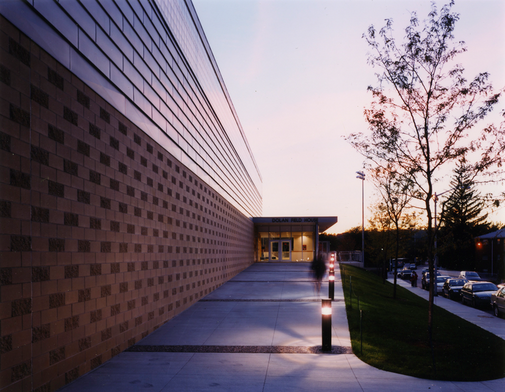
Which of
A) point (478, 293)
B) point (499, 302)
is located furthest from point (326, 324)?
point (478, 293)

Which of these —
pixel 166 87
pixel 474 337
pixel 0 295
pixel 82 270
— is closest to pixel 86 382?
pixel 82 270

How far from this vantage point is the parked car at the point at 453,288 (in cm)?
2683

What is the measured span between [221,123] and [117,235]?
15.8 metres

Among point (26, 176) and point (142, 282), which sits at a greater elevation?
point (26, 176)

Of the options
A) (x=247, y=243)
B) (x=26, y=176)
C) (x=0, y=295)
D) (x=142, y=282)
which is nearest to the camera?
(x=0, y=295)

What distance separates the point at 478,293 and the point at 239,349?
57.2 feet

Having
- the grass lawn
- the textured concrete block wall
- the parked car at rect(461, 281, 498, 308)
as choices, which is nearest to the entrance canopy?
the parked car at rect(461, 281, 498, 308)

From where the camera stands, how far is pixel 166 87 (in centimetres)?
1319

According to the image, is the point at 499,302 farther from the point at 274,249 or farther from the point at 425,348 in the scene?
the point at 274,249

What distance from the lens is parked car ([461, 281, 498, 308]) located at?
21.4 metres

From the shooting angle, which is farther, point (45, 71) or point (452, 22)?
point (452, 22)

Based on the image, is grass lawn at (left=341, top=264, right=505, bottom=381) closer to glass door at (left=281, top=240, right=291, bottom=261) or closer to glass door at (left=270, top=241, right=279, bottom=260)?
glass door at (left=281, top=240, right=291, bottom=261)

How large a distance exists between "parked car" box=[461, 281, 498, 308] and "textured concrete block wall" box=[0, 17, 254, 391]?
1682 centimetres

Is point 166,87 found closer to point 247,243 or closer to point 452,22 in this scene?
point 452,22
